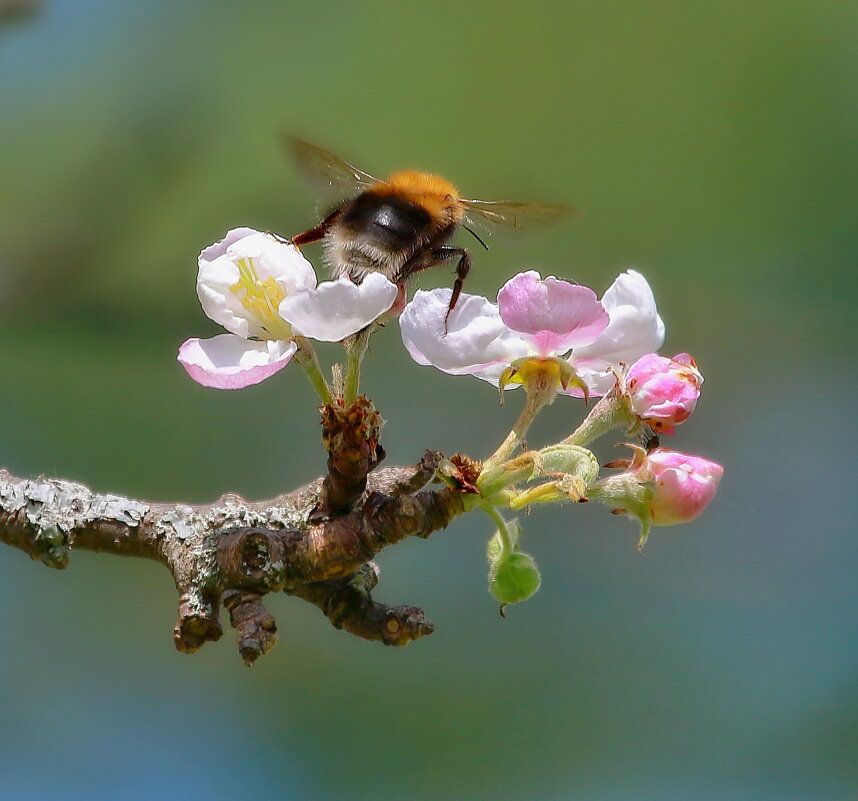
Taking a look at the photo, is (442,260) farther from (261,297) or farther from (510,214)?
(261,297)

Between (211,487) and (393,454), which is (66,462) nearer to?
(211,487)

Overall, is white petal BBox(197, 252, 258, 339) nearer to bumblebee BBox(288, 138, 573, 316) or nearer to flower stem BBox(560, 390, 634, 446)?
bumblebee BBox(288, 138, 573, 316)

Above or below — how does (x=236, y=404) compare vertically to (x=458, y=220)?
above

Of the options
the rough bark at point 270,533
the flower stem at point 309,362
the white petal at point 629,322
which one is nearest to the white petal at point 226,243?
the flower stem at point 309,362

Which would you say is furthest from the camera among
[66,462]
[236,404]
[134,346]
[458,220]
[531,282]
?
[236,404]

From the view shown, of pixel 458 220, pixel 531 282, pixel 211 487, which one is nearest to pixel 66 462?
pixel 211 487

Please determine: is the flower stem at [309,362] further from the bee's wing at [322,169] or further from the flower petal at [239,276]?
the bee's wing at [322,169]

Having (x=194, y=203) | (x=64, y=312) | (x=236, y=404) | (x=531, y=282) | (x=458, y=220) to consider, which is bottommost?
(x=531, y=282)
